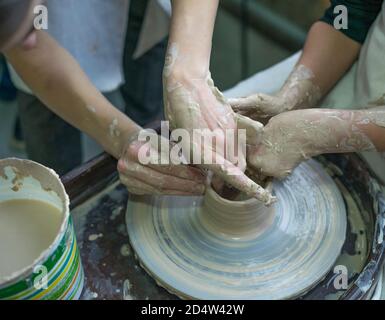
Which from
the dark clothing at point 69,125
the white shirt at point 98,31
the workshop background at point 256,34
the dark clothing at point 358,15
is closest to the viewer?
the dark clothing at point 358,15

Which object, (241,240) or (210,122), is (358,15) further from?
(241,240)

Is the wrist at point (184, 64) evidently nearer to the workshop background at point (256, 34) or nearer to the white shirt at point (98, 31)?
the white shirt at point (98, 31)

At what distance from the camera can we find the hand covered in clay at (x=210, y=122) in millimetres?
1136

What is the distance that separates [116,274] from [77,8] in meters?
0.85

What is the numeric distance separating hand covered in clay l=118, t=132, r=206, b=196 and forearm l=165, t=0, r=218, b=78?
0.21 meters

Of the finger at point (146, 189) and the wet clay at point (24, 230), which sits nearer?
the wet clay at point (24, 230)

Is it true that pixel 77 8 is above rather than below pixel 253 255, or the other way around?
above

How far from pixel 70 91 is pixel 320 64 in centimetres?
71

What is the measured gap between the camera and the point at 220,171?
1.13 meters

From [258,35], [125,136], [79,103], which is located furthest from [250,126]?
[258,35]

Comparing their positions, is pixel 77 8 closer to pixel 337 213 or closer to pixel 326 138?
pixel 326 138

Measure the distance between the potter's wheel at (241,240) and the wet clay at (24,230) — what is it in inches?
9.4

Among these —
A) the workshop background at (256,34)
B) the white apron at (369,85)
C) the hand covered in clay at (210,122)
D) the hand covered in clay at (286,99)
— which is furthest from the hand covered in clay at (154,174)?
the workshop background at (256,34)

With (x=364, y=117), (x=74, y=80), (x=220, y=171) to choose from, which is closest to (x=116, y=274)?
(x=220, y=171)
